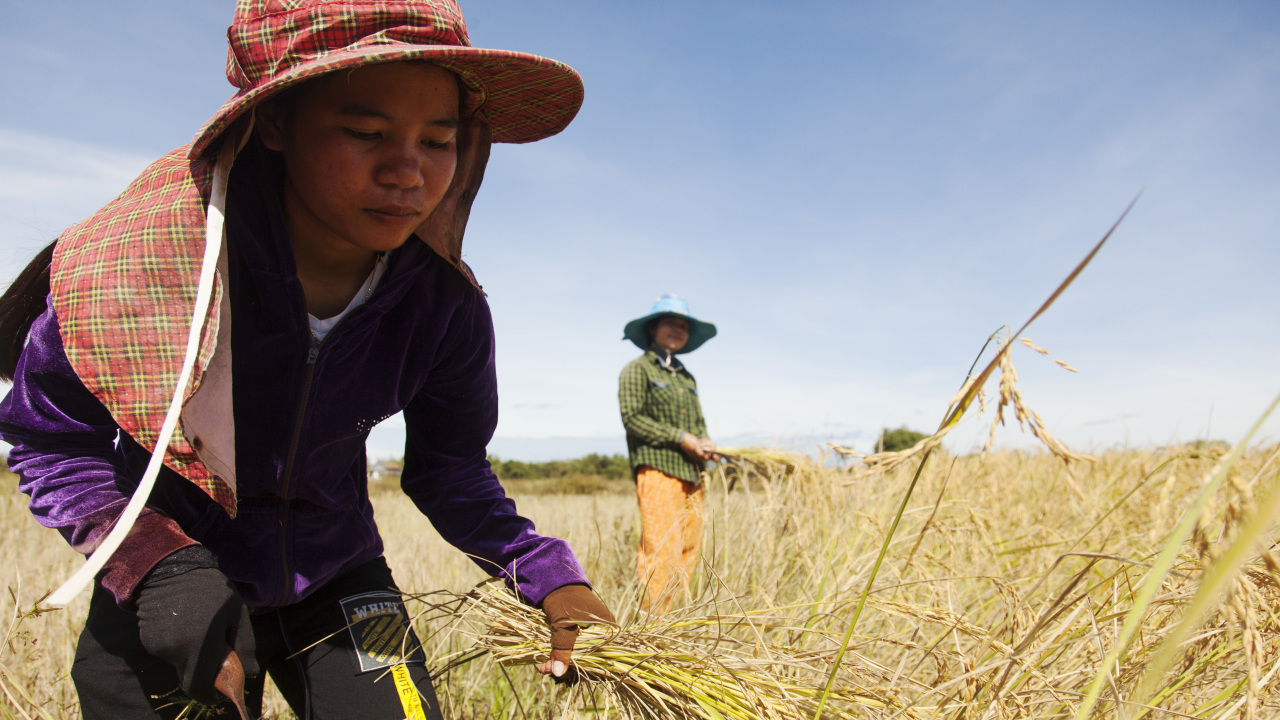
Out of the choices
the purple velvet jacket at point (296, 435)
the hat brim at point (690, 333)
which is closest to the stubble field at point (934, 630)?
the purple velvet jacket at point (296, 435)

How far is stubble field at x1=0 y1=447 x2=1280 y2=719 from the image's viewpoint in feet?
3.20

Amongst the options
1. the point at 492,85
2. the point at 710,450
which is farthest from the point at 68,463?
the point at 710,450

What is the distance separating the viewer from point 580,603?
150 centimetres

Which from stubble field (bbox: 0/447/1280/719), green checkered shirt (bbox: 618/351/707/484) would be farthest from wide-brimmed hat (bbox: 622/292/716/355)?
stubble field (bbox: 0/447/1280/719)

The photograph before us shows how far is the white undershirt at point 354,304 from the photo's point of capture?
1446 millimetres

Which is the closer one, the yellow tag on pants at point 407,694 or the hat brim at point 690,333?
the yellow tag on pants at point 407,694

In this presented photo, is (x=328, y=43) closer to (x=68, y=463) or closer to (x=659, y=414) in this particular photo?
(x=68, y=463)

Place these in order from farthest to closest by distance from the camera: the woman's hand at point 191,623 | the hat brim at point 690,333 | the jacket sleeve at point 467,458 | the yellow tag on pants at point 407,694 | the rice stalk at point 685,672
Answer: the hat brim at point 690,333 → the jacket sleeve at point 467,458 → the yellow tag on pants at point 407,694 → the rice stalk at point 685,672 → the woman's hand at point 191,623

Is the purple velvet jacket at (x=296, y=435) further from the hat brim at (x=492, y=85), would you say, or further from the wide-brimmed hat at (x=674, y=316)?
the wide-brimmed hat at (x=674, y=316)

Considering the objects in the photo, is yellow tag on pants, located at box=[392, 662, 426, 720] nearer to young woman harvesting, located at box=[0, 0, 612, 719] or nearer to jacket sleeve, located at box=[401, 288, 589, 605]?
young woman harvesting, located at box=[0, 0, 612, 719]

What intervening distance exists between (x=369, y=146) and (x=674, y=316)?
3.74m

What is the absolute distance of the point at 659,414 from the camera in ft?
15.3

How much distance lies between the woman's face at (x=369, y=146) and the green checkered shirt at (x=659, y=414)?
320cm

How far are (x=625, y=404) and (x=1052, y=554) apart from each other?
7.95 feet
